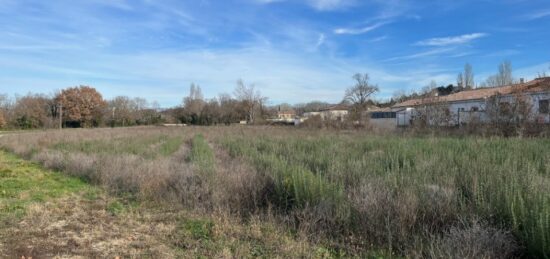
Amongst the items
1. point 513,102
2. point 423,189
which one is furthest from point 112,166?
point 513,102

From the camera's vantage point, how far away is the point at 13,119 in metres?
62.6

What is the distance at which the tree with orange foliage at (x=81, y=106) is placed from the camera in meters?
67.8

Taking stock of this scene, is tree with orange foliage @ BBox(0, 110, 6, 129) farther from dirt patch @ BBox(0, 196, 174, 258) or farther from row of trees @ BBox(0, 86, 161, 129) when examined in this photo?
dirt patch @ BBox(0, 196, 174, 258)

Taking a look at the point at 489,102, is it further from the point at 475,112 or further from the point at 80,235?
the point at 80,235

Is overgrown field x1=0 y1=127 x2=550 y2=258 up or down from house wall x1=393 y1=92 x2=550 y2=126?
down

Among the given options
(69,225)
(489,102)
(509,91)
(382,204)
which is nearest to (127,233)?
(69,225)

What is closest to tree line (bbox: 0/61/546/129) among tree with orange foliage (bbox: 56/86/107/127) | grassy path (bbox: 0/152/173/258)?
tree with orange foliage (bbox: 56/86/107/127)

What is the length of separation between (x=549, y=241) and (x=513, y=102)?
2271 cm

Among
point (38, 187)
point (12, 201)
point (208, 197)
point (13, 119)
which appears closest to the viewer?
point (208, 197)

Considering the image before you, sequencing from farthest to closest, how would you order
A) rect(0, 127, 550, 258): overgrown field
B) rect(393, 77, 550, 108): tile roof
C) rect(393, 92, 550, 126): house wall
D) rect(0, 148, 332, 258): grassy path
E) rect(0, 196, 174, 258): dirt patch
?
1. rect(393, 77, 550, 108): tile roof
2. rect(393, 92, 550, 126): house wall
3. rect(0, 196, 174, 258): dirt patch
4. rect(0, 148, 332, 258): grassy path
5. rect(0, 127, 550, 258): overgrown field

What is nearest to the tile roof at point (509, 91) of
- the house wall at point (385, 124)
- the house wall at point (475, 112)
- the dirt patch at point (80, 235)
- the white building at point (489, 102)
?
the white building at point (489, 102)

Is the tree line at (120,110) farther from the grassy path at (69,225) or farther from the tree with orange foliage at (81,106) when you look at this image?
the grassy path at (69,225)

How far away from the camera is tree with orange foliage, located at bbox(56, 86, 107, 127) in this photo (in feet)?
222

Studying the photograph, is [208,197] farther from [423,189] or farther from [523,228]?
[523,228]
